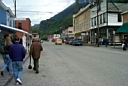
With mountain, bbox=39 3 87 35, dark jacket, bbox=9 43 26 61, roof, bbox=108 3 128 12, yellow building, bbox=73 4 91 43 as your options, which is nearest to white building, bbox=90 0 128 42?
roof, bbox=108 3 128 12

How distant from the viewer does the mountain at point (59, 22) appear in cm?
17200

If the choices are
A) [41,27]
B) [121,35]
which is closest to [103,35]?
[121,35]

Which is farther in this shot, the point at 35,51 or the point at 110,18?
the point at 110,18

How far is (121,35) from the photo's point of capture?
80562 mm

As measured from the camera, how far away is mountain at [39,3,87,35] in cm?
17200

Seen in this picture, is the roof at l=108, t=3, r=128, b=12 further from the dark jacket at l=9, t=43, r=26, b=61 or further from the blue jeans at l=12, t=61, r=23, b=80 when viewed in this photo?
the blue jeans at l=12, t=61, r=23, b=80

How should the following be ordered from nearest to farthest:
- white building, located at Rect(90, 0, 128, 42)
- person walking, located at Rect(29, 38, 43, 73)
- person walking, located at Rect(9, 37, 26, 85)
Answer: person walking, located at Rect(9, 37, 26, 85) < person walking, located at Rect(29, 38, 43, 73) < white building, located at Rect(90, 0, 128, 42)

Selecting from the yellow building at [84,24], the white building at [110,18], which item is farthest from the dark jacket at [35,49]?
the yellow building at [84,24]

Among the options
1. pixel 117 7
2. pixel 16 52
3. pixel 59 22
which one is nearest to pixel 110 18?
pixel 117 7

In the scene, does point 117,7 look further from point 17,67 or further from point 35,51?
point 17,67

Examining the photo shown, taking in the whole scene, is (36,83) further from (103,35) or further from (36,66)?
(103,35)

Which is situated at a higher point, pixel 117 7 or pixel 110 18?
pixel 117 7

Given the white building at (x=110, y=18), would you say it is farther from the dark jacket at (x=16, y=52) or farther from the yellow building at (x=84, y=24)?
the dark jacket at (x=16, y=52)

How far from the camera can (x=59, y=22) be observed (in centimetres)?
18862
